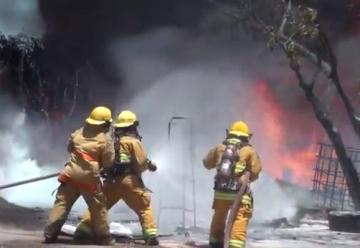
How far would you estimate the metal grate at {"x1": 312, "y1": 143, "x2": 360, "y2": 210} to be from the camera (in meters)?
14.2

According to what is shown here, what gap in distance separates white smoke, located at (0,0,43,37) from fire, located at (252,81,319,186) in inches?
183

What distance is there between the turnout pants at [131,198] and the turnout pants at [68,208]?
0.26 meters

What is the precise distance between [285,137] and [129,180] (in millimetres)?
9704

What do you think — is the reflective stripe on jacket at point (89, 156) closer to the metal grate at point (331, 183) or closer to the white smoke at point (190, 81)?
the white smoke at point (190, 81)

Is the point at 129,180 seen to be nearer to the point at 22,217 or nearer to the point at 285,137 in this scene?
the point at 22,217

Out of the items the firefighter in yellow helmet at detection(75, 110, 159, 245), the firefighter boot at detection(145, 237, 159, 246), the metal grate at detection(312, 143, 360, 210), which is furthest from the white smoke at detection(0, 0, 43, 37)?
the firefighter boot at detection(145, 237, 159, 246)

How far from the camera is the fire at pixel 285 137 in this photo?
16656 mm

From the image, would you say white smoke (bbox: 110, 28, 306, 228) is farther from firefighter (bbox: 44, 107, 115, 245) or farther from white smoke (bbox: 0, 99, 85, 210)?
firefighter (bbox: 44, 107, 115, 245)

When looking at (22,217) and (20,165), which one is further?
(20,165)

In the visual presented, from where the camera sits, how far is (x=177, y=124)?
14.0m

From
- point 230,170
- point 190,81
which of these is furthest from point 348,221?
point 190,81

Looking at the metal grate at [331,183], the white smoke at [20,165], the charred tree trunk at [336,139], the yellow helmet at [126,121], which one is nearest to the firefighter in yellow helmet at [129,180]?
the yellow helmet at [126,121]

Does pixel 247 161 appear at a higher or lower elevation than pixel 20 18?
lower

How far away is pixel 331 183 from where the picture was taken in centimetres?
1510
